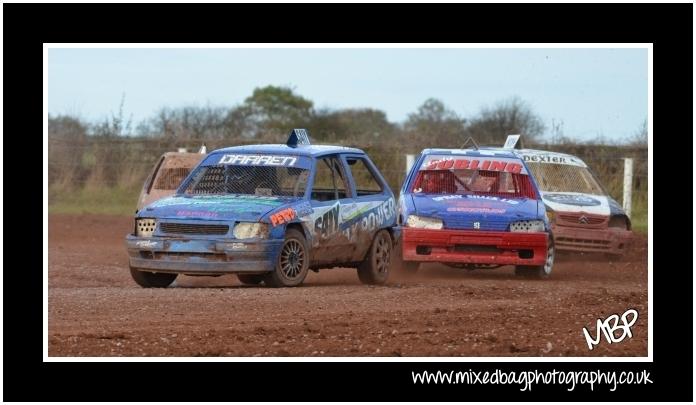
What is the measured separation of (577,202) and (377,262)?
4080mm

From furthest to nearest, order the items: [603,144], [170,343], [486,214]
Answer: [603,144] < [486,214] < [170,343]

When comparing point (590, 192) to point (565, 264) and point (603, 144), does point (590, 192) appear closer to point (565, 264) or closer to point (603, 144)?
point (565, 264)

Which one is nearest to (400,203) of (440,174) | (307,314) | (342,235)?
(440,174)

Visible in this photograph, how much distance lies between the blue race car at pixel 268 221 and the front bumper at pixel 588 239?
321cm

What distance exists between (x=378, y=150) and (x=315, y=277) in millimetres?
11545

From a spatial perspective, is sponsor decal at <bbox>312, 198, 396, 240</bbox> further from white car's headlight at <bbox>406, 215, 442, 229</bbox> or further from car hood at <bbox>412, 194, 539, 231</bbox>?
car hood at <bbox>412, 194, 539, 231</bbox>

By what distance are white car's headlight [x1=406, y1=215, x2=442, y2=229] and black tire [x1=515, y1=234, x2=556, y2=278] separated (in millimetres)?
1209

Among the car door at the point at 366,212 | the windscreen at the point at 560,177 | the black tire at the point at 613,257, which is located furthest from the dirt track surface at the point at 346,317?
the windscreen at the point at 560,177

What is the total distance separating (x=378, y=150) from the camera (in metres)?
26.9

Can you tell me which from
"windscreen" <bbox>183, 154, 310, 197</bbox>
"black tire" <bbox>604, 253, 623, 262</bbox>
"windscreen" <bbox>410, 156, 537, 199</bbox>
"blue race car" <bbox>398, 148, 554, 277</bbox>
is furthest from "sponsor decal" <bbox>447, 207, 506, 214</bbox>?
"black tire" <bbox>604, 253, 623, 262</bbox>

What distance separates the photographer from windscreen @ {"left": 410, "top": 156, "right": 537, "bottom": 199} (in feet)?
51.0

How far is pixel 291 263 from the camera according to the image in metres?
13.0

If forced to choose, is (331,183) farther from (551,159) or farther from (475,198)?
(551,159)

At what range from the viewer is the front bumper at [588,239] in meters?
17.1
